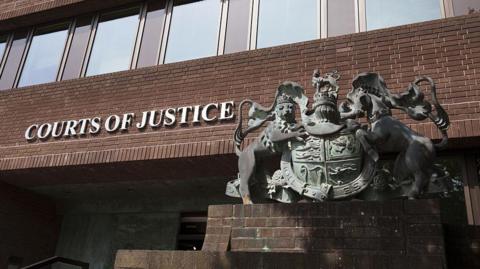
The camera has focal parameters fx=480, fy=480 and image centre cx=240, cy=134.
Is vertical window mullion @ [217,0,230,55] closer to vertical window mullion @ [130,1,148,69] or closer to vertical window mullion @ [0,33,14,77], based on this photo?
vertical window mullion @ [130,1,148,69]

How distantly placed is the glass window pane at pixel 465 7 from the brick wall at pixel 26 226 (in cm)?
884

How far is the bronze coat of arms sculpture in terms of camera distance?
4598mm

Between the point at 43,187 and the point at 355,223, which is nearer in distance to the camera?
the point at 355,223

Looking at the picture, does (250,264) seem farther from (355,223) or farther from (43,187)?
(43,187)

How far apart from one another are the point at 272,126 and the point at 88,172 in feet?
15.3

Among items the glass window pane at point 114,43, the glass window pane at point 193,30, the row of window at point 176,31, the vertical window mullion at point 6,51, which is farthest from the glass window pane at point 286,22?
the vertical window mullion at point 6,51

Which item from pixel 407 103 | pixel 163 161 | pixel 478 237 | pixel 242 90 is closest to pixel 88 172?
pixel 163 161

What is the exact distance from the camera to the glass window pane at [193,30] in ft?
28.9

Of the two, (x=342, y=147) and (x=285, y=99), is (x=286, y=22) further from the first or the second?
(x=342, y=147)

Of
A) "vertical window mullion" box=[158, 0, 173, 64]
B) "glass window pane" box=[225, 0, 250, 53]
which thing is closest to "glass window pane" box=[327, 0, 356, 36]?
"glass window pane" box=[225, 0, 250, 53]

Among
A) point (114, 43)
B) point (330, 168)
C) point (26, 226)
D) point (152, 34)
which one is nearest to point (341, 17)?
point (152, 34)

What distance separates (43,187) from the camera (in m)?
9.84

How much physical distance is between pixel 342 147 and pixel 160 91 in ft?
14.8

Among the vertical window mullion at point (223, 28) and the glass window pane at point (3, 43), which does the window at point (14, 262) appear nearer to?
the glass window pane at point (3, 43)
